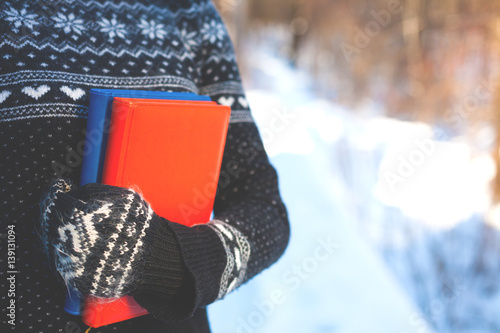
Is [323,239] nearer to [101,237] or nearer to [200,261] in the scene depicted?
[200,261]

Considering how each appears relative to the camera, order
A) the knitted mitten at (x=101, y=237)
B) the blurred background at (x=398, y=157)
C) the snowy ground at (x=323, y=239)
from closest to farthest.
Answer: the knitted mitten at (x=101, y=237), the snowy ground at (x=323, y=239), the blurred background at (x=398, y=157)

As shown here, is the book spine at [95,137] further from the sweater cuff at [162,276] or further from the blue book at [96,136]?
the sweater cuff at [162,276]

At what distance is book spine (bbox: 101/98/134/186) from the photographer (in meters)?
0.48

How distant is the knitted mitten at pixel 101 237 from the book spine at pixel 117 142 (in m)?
0.04

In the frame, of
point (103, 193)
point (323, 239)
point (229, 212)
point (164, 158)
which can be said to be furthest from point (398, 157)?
point (103, 193)

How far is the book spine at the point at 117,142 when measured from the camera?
477mm

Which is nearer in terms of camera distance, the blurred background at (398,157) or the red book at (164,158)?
the red book at (164,158)

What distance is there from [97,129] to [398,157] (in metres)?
3.08

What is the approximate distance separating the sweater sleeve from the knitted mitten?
51mm

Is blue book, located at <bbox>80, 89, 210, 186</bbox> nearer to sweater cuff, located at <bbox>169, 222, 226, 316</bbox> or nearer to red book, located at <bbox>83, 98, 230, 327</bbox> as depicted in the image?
red book, located at <bbox>83, 98, 230, 327</bbox>

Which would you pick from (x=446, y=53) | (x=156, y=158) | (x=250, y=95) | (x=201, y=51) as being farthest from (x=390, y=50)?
(x=156, y=158)

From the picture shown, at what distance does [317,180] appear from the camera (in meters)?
2.64

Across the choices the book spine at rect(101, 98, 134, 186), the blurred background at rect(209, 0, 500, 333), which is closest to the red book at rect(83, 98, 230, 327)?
the book spine at rect(101, 98, 134, 186)

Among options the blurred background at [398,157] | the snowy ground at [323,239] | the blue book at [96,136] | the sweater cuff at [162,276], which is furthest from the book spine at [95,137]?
the blurred background at [398,157]
